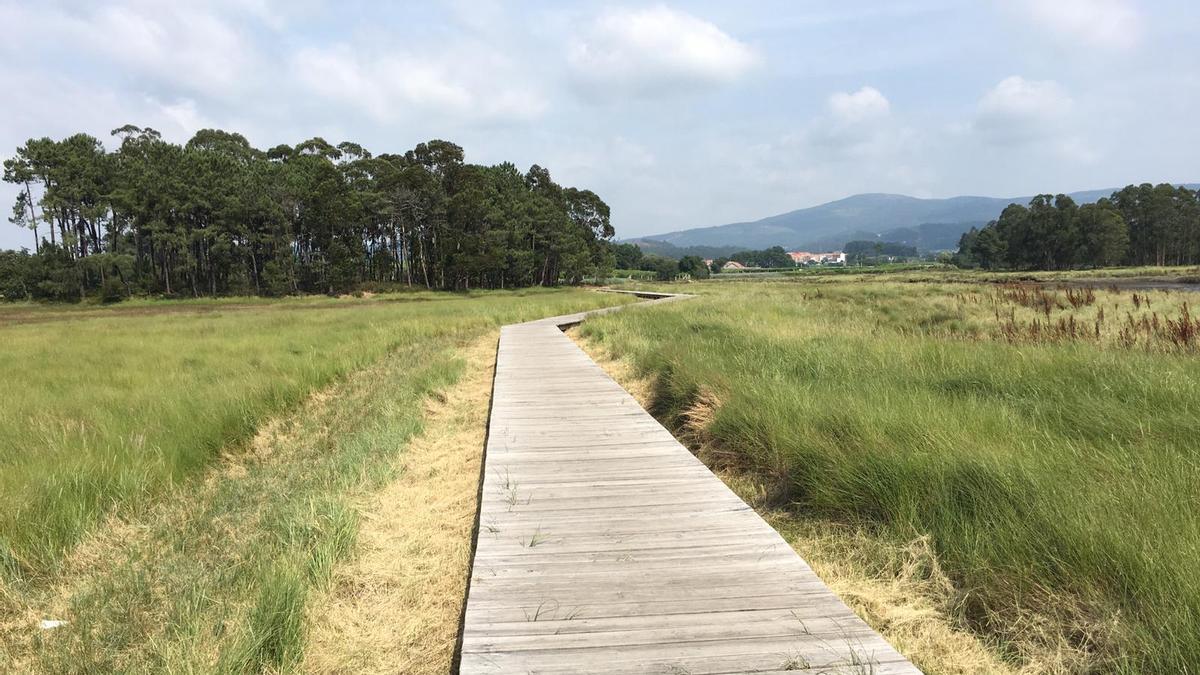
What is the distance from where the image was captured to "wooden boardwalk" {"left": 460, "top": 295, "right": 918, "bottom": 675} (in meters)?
2.37

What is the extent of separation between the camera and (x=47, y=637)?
308 cm

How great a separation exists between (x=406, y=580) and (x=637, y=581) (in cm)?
159

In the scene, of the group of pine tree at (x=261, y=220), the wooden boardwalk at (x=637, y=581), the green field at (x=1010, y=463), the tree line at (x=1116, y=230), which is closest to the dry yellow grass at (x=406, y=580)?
the wooden boardwalk at (x=637, y=581)

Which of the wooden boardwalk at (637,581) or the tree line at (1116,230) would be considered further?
the tree line at (1116,230)

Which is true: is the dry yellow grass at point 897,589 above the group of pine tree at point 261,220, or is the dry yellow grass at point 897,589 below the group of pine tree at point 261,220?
below

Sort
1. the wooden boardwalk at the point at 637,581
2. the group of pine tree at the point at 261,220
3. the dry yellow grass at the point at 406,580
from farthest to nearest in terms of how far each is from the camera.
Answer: the group of pine tree at the point at 261,220
the dry yellow grass at the point at 406,580
the wooden boardwalk at the point at 637,581

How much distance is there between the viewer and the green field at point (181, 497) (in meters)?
2.91

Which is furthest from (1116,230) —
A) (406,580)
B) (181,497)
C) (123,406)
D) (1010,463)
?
(123,406)

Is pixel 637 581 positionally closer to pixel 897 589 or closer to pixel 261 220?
pixel 897 589

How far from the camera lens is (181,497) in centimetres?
520

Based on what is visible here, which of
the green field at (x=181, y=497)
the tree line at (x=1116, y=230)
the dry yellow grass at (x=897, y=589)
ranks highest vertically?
the tree line at (x=1116, y=230)

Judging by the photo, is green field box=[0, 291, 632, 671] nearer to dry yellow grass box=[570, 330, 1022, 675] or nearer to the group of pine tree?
dry yellow grass box=[570, 330, 1022, 675]

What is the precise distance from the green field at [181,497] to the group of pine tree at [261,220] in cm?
4489

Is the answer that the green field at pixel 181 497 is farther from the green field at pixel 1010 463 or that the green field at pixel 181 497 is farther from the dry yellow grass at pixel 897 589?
the green field at pixel 1010 463
